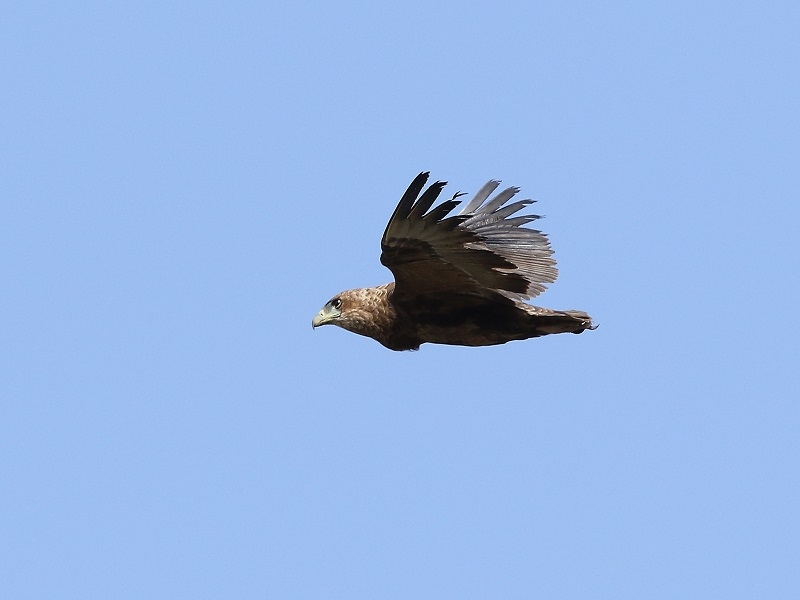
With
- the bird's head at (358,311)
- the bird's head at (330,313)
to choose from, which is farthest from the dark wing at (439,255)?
the bird's head at (330,313)

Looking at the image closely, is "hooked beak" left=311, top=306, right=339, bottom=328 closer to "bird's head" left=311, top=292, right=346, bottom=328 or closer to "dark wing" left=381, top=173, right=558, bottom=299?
"bird's head" left=311, top=292, right=346, bottom=328

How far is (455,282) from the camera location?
11406 millimetres

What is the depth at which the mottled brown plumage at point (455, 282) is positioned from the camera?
10.8 meters

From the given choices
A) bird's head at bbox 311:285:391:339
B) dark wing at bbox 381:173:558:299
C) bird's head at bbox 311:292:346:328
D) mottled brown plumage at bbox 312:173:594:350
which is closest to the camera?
dark wing at bbox 381:173:558:299

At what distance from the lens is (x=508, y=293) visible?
12062 mm

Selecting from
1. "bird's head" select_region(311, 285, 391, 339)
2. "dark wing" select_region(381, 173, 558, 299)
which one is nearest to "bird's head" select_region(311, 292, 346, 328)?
"bird's head" select_region(311, 285, 391, 339)

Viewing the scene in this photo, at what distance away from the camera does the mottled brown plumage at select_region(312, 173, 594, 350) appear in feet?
35.3

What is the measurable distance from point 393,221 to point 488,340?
1833 mm

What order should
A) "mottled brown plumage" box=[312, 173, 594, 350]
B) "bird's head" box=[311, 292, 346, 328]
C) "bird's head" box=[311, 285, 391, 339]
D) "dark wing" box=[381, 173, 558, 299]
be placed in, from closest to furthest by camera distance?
"dark wing" box=[381, 173, 558, 299] < "mottled brown plumage" box=[312, 173, 594, 350] < "bird's head" box=[311, 285, 391, 339] < "bird's head" box=[311, 292, 346, 328]

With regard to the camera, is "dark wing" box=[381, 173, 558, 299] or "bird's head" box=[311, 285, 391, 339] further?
"bird's head" box=[311, 285, 391, 339]

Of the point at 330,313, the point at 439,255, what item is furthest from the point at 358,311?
the point at 439,255

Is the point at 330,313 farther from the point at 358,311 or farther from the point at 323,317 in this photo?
the point at 358,311

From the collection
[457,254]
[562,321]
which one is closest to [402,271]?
[457,254]

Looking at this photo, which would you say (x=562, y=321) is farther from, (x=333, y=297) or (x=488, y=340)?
(x=333, y=297)
